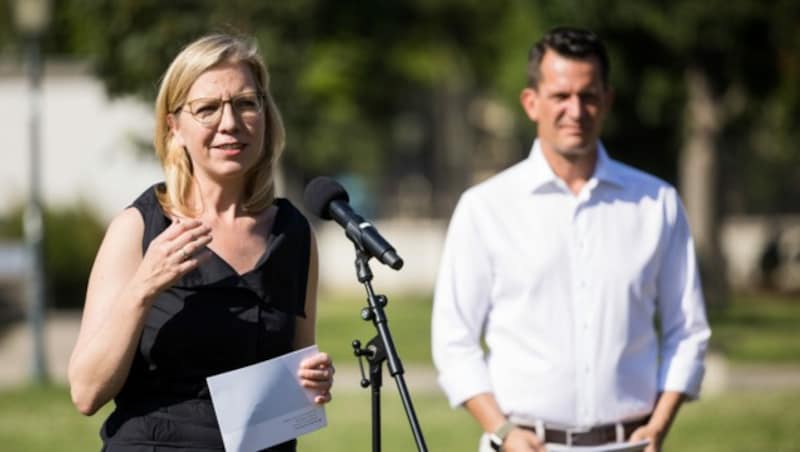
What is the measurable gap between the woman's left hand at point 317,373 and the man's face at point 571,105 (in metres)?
1.64

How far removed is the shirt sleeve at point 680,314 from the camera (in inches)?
222

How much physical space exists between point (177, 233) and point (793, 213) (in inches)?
1615

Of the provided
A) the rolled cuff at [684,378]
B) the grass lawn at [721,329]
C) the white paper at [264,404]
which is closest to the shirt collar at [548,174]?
the rolled cuff at [684,378]

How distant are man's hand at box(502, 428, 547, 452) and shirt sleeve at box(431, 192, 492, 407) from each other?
0.76ft

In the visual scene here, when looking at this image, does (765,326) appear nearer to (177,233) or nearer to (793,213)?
(793,213)

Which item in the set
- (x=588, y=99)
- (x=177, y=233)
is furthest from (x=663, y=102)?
(x=177, y=233)

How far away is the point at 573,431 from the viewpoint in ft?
18.2

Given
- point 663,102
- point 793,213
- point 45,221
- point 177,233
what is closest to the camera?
point 177,233

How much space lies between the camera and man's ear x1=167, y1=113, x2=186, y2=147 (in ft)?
14.7

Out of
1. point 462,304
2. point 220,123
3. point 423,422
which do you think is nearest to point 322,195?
point 220,123

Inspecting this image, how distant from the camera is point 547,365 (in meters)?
5.57

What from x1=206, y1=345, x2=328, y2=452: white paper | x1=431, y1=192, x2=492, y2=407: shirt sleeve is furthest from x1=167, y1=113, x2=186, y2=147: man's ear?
x1=431, y1=192, x2=492, y2=407: shirt sleeve

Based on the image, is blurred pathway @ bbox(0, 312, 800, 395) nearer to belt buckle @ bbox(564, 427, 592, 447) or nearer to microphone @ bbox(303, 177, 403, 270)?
belt buckle @ bbox(564, 427, 592, 447)

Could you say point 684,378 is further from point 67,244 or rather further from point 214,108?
point 67,244
